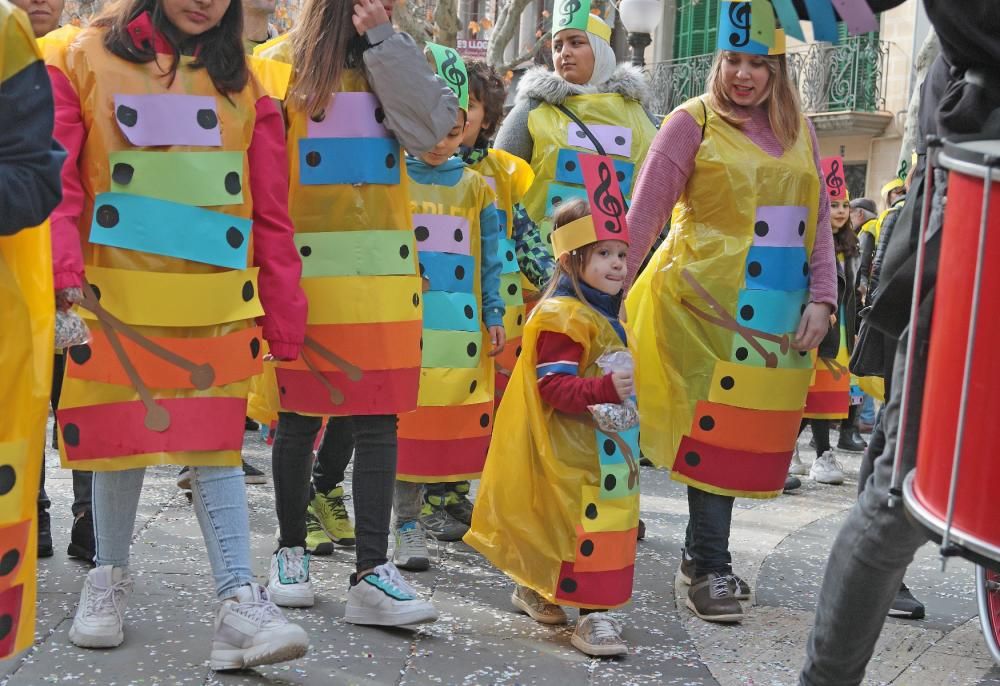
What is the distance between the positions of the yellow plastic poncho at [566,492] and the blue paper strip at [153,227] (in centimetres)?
112

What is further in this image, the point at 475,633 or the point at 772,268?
the point at 772,268

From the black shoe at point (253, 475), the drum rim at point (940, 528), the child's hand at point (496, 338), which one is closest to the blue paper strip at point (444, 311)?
the child's hand at point (496, 338)

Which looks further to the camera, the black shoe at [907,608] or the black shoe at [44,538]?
the black shoe at [44,538]

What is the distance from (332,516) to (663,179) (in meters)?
1.79

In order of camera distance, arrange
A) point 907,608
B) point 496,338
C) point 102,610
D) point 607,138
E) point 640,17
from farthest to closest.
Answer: point 640,17 < point 607,138 < point 496,338 < point 907,608 < point 102,610

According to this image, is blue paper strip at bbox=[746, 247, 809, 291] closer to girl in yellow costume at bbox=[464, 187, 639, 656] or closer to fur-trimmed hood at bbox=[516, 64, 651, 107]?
girl in yellow costume at bbox=[464, 187, 639, 656]

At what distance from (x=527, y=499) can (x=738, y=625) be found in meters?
0.84

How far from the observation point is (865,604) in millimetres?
2777

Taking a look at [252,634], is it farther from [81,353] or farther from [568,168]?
[568,168]

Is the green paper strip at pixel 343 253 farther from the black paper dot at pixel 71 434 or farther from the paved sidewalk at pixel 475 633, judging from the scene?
the paved sidewalk at pixel 475 633

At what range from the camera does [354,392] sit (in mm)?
4078

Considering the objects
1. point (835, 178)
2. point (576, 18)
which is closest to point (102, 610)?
point (576, 18)

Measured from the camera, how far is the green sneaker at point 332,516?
511 centimetres

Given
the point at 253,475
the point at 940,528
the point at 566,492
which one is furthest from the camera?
the point at 253,475
